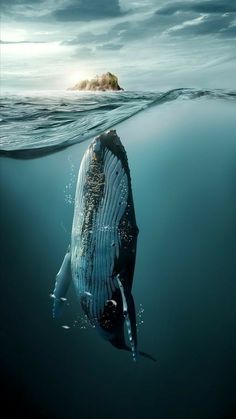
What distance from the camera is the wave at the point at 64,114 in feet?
9.68

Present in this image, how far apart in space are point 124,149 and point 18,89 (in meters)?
1.00

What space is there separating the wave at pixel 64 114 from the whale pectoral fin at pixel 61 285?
2.44ft

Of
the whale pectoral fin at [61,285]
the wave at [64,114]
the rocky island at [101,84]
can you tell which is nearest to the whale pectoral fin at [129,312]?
the whale pectoral fin at [61,285]

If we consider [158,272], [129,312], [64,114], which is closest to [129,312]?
[129,312]

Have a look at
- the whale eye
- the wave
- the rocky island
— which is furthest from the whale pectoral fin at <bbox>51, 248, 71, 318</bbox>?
the rocky island

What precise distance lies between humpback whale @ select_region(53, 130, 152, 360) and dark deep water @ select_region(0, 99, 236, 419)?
0.06 m

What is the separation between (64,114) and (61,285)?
1.12 m

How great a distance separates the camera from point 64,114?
3.15 m

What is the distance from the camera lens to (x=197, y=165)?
2820 mm

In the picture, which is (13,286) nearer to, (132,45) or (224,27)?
(132,45)

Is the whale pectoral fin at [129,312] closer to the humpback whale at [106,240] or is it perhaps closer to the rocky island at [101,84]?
the humpback whale at [106,240]

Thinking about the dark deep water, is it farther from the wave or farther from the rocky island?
the rocky island

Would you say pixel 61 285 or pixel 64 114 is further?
pixel 64 114

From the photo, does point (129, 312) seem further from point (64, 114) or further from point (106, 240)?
point (64, 114)
